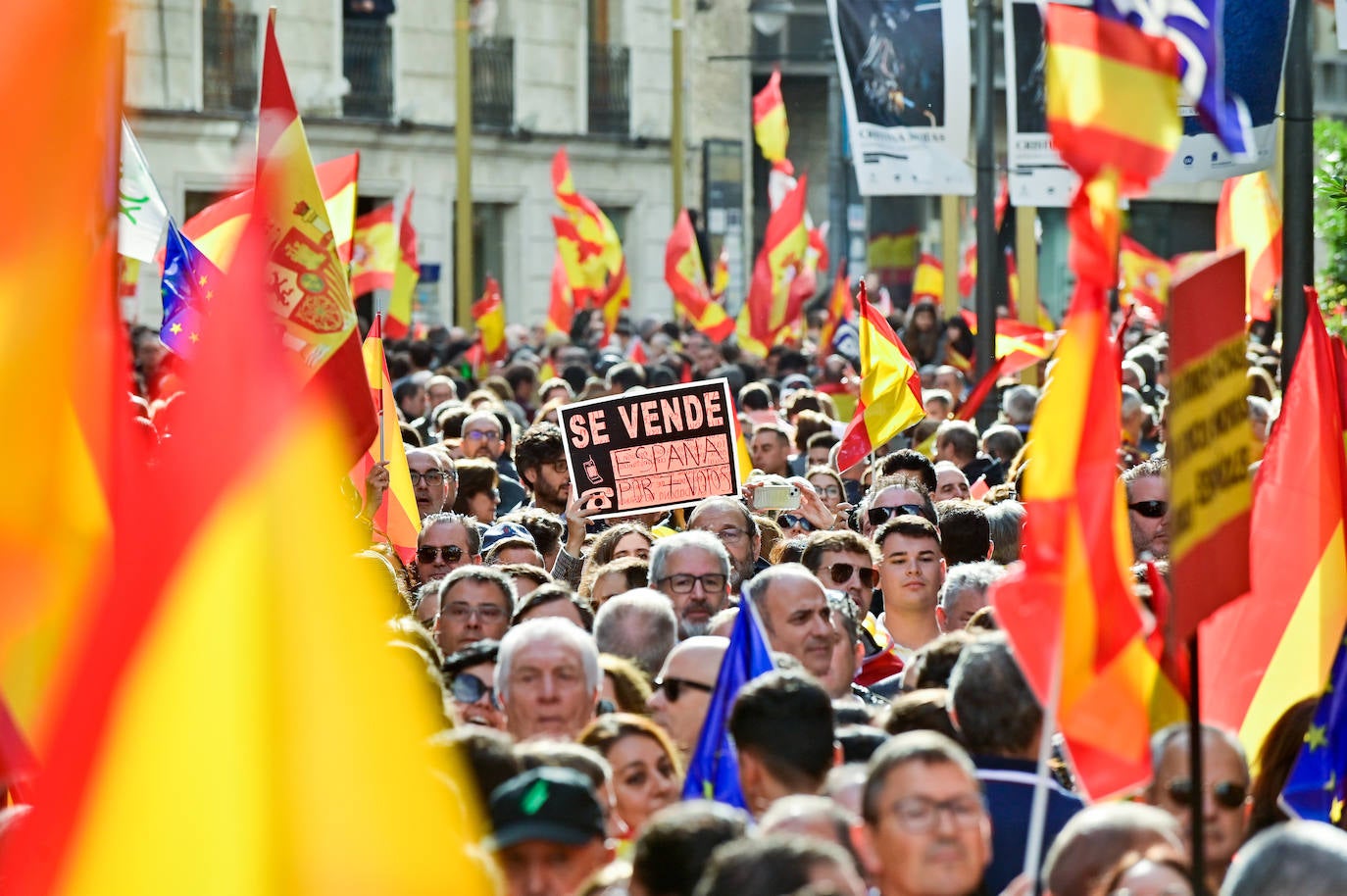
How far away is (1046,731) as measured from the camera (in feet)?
15.3

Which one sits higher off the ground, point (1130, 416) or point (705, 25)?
point (705, 25)

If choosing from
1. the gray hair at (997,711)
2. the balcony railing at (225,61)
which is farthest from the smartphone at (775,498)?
the balcony railing at (225,61)

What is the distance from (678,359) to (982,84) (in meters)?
3.10

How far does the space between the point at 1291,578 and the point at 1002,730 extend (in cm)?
159

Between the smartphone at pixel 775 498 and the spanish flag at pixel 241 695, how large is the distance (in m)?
5.59

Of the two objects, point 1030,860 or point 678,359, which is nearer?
point 1030,860

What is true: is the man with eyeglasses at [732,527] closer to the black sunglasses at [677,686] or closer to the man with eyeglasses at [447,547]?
the man with eyeglasses at [447,547]

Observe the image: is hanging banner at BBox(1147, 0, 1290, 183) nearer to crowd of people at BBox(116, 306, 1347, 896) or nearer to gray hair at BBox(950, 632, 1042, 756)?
crowd of people at BBox(116, 306, 1347, 896)

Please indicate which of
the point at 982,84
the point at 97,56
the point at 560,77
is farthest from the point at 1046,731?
the point at 560,77

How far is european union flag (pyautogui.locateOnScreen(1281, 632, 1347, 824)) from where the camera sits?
19.9 ft

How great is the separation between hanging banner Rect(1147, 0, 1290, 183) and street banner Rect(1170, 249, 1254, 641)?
13.9 ft

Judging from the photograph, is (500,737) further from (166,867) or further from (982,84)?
(982,84)

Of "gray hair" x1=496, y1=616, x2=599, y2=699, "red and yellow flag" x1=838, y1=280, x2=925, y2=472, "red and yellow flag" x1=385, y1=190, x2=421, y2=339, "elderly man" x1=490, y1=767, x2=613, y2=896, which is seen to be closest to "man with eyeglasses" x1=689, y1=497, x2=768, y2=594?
"gray hair" x1=496, y1=616, x2=599, y2=699

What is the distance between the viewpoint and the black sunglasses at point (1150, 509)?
910cm
